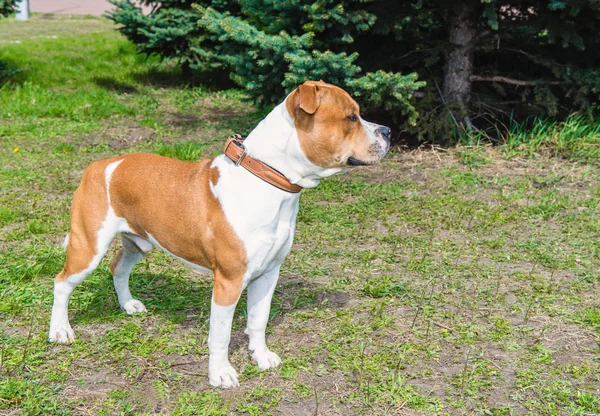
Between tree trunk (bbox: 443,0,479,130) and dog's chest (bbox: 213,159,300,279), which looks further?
tree trunk (bbox: 443,0,479,130)

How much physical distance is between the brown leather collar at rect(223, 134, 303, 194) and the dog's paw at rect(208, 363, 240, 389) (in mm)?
1015

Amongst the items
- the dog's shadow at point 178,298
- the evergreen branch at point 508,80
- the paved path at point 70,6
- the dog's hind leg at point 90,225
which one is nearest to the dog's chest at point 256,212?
the dog's hind leg at point 90,225

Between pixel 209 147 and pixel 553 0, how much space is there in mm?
3818

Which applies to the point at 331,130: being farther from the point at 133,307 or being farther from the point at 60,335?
the point at 60,335

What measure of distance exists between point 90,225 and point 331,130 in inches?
56.6

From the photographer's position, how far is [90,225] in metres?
3.82

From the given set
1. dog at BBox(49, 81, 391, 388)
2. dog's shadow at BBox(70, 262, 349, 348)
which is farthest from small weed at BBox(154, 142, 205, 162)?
dog at BBox(49, 81, 391, 388)

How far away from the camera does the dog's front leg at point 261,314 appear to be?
3809mm

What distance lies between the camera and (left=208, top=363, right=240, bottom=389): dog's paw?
11.9ft

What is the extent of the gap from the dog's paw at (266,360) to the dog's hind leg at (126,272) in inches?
37.9

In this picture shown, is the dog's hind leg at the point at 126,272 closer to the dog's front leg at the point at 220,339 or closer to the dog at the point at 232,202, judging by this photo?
the dog at the point at 232,202

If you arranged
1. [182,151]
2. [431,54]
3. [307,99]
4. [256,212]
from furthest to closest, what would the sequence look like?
[431,54] < [182,151] < [256,212] < [307,99]

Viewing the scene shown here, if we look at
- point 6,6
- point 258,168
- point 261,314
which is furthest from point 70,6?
Result: point 258,168

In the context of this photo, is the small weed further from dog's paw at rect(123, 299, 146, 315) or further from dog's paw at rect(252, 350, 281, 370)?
dog's paw at rect(252, 350, 281, 370)
